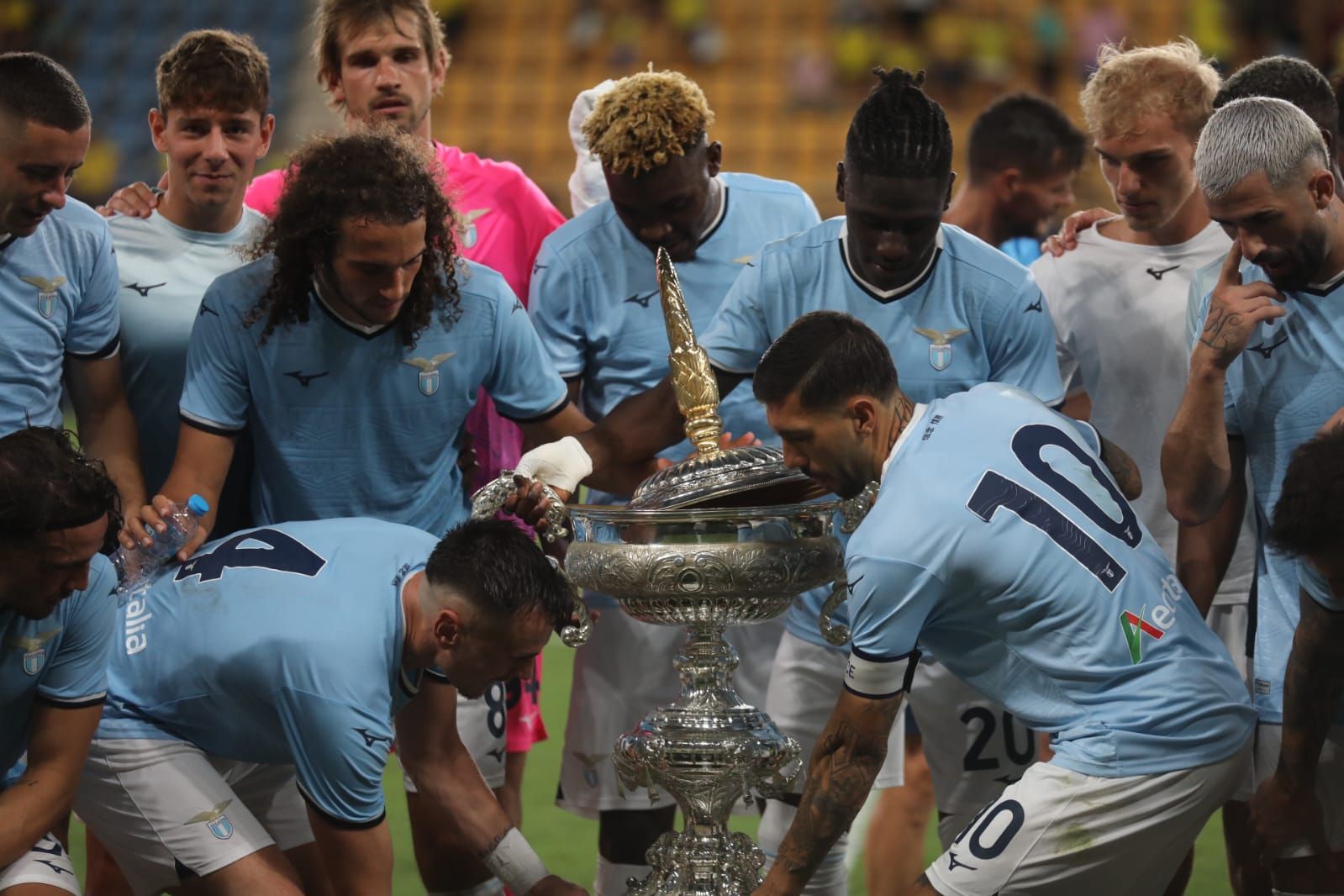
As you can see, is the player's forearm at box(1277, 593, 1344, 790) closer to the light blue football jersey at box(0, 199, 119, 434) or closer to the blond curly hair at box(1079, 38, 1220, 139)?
the blond curly hair at box(1079, 38, 1220, 139)

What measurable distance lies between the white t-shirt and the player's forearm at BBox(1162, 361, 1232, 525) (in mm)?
724

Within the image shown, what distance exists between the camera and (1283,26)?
46.3 feet

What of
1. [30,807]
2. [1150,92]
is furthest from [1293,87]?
[30,807]

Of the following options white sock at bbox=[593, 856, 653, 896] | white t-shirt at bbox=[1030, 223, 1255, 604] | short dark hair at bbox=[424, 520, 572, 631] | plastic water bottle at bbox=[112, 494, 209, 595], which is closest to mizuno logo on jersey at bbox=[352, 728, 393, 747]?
short dark hair at bbox=[424, 520, 572, 631]

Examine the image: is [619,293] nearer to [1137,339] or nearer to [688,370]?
[688,370]

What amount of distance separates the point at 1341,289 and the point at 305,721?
Result: 7.23 ft

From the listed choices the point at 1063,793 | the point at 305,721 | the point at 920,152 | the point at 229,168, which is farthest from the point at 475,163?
the point at 1063,793

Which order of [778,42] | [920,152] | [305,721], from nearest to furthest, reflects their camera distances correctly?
1. [305,721]
2. [920,152]
3. [778,42]

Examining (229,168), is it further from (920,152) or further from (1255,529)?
(1255,529)

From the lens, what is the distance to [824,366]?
302 cm

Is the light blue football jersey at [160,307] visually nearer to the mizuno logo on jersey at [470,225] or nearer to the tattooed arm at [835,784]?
the mizuno logo on jersey at [470,225]

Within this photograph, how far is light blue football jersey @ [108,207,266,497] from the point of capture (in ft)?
13.1

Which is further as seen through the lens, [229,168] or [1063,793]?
[229,168]

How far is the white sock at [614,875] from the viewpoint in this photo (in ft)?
13.6
